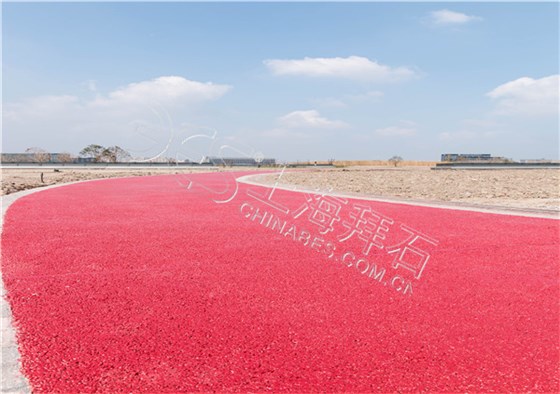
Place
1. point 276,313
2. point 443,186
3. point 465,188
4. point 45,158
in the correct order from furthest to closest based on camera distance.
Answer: point 45,158, point 443,186, point 465,188, point 276,313

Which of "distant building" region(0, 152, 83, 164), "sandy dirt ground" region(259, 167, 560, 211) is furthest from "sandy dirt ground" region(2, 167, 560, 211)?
"distant building" region(0, 152, 83, 164)

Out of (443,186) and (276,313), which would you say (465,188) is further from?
(276,313)

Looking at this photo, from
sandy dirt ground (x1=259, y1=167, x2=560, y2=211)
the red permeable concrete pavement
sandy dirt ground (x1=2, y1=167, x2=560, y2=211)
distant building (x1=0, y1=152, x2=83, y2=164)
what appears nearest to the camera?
the red permeable concrete pavement

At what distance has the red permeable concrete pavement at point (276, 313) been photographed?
3057mm

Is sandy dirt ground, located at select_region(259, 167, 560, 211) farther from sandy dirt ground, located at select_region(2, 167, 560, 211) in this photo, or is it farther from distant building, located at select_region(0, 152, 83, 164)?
distant building, located at select_region(0, 152, 83, 164)

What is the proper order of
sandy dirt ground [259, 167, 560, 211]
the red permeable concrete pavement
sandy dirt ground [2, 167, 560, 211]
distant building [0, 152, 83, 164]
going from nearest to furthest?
the red permeable concrete pavement, sandy dirt ground [259, 167, 560, 211], sandy dirt ground [2, 167, 560, 211], distant building [0, 152, 83, 164]

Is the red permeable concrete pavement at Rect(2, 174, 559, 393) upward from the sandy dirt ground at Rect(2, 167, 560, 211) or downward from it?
downward

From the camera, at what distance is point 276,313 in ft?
13.9

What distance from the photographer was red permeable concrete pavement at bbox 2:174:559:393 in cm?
306

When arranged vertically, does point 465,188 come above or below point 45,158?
below

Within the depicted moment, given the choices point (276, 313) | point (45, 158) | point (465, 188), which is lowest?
point (276, 313)

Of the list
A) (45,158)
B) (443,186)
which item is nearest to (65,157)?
(45,158)

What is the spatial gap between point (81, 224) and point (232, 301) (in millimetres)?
6580

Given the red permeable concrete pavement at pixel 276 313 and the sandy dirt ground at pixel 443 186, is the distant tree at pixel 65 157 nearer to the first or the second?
the sandy dirt ground at pixel 443 186
